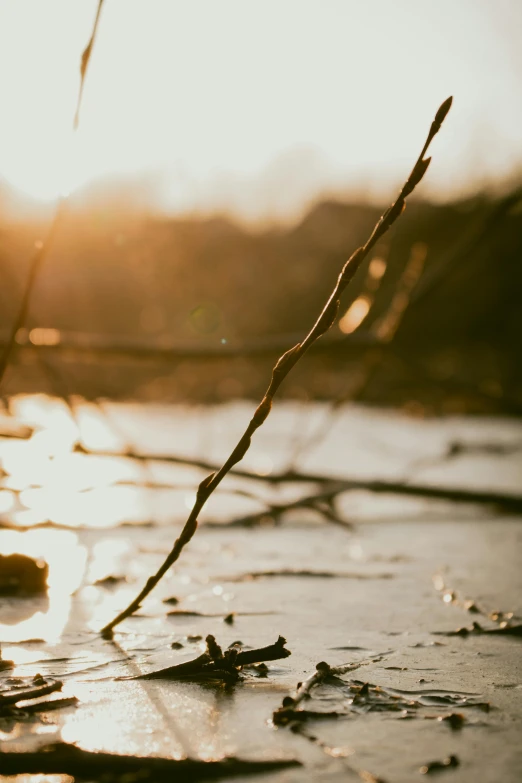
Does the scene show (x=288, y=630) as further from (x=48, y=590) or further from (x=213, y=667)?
(x=48, y=590)

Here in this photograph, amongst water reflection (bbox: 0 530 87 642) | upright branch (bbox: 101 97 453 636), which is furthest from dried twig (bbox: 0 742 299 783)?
water reflection (bbox: 0 530 87 642)

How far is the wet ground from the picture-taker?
102 centimetres

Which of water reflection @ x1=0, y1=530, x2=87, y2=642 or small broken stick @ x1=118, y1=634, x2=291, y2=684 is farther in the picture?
water reflection @ x1=0, y1=530, x2=87, y2=642

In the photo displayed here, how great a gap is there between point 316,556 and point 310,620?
782mm

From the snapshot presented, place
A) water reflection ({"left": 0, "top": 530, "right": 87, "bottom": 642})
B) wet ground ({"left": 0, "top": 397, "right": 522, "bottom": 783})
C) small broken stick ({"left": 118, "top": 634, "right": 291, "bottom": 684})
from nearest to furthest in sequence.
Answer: wet ground ({"left": 0, "top": 397, "right": 522, "bottom": 783}) → small broken stick ({"left": 118, "top": 634, "right": 291, "bottom": 684}) → water reflection ({"left": 0, "top": 530, "right": 87, "bottom": 642})

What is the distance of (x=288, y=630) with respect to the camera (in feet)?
5.26

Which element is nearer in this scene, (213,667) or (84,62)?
(84,62)

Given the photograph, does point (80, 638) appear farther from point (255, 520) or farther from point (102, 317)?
point (102, 317)

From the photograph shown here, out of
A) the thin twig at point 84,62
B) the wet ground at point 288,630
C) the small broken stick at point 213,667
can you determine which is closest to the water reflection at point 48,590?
the wet ground at point 288,630

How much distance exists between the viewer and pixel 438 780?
92cm

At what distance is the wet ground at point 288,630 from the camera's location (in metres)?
1.02

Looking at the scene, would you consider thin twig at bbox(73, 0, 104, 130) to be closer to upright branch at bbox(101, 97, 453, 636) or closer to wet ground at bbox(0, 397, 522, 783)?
upright branch at bbox(101, 97, 453, 636)

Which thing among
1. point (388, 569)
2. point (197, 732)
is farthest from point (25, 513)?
point (197, 732)

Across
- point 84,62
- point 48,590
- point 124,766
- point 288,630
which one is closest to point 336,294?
point 84,62
